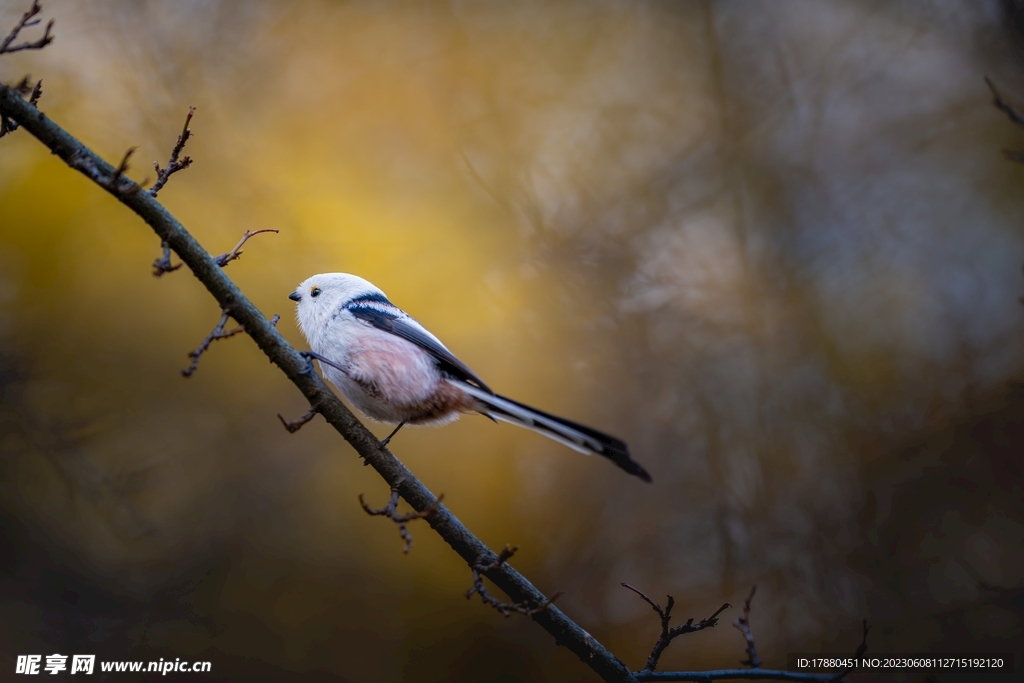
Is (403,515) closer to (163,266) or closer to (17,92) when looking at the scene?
(163,266)

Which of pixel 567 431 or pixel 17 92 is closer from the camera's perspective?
pixel 17 92

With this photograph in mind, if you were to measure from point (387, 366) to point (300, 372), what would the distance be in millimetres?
406

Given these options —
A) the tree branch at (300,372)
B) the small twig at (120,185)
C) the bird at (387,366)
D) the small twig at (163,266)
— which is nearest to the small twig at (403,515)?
the tree branch at (300,372)

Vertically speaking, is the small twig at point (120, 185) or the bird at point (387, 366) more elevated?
the bird at point (387, 366)

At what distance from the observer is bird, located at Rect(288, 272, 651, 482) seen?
2410 millimetres

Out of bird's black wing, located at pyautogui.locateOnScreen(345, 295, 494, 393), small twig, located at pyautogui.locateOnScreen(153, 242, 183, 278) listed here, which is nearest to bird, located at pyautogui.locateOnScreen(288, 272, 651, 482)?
bird's black wing, located at pyautogui.locateOnScreen(345, 295, 494, 393)

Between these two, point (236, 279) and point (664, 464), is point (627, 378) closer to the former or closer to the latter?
point (664, 464)

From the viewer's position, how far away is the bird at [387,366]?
7.91 ft

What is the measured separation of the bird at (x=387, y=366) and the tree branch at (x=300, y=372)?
207 millimetres

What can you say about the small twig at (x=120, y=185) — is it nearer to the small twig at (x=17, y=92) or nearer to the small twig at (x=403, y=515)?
the small twig at (x=17, y=92)

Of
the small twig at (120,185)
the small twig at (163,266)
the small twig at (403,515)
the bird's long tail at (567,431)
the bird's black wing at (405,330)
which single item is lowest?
the small twig at (403,515)

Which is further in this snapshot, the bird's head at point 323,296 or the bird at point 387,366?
the bird's head at point 323,296

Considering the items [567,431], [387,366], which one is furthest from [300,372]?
[567,431]

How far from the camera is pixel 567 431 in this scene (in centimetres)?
209
